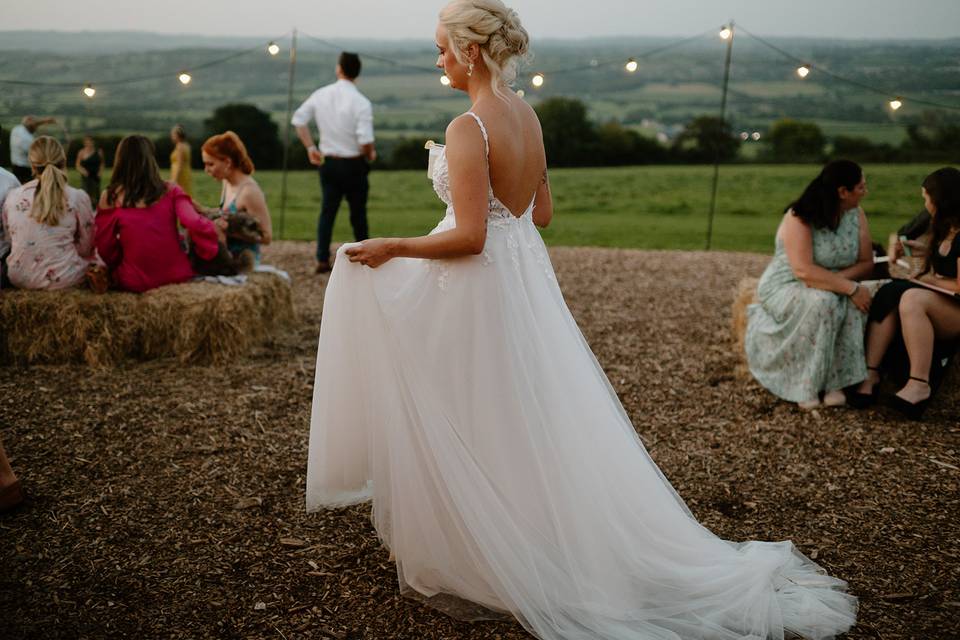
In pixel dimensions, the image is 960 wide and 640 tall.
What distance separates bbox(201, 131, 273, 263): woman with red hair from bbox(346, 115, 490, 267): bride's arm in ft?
12.6

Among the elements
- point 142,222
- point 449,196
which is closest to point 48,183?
point 142,222

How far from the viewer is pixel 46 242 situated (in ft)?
17.6

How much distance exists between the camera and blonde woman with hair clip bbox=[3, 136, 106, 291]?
206 inches

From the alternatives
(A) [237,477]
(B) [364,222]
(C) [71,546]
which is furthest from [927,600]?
(B) [364,222]

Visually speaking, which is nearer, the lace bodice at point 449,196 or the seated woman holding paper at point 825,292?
the lace bodice at point 449,196

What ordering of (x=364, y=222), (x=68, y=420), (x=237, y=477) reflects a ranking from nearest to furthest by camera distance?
(x=237, y=477) < (x=68, y=420) < (x=364, y=222)

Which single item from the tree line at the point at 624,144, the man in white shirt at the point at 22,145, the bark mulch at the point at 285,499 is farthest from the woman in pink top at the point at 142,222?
the tree line at the point at 624,144

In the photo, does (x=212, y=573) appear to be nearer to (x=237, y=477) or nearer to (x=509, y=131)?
(x=237, y=477)

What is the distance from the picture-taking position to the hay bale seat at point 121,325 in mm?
5316

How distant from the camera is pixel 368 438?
111 inches

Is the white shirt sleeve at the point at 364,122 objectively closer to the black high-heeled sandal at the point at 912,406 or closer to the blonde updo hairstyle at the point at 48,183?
the blonde updo hairstyle at the point at 48,183

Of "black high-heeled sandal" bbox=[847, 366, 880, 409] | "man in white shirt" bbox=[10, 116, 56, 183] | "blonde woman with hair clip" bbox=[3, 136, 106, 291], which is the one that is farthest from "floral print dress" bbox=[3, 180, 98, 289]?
"black high-heeled sandal" bbox=[847, 366, 880, 409]

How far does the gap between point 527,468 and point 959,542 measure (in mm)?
2029

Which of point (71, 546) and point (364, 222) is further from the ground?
point (364, 222)
